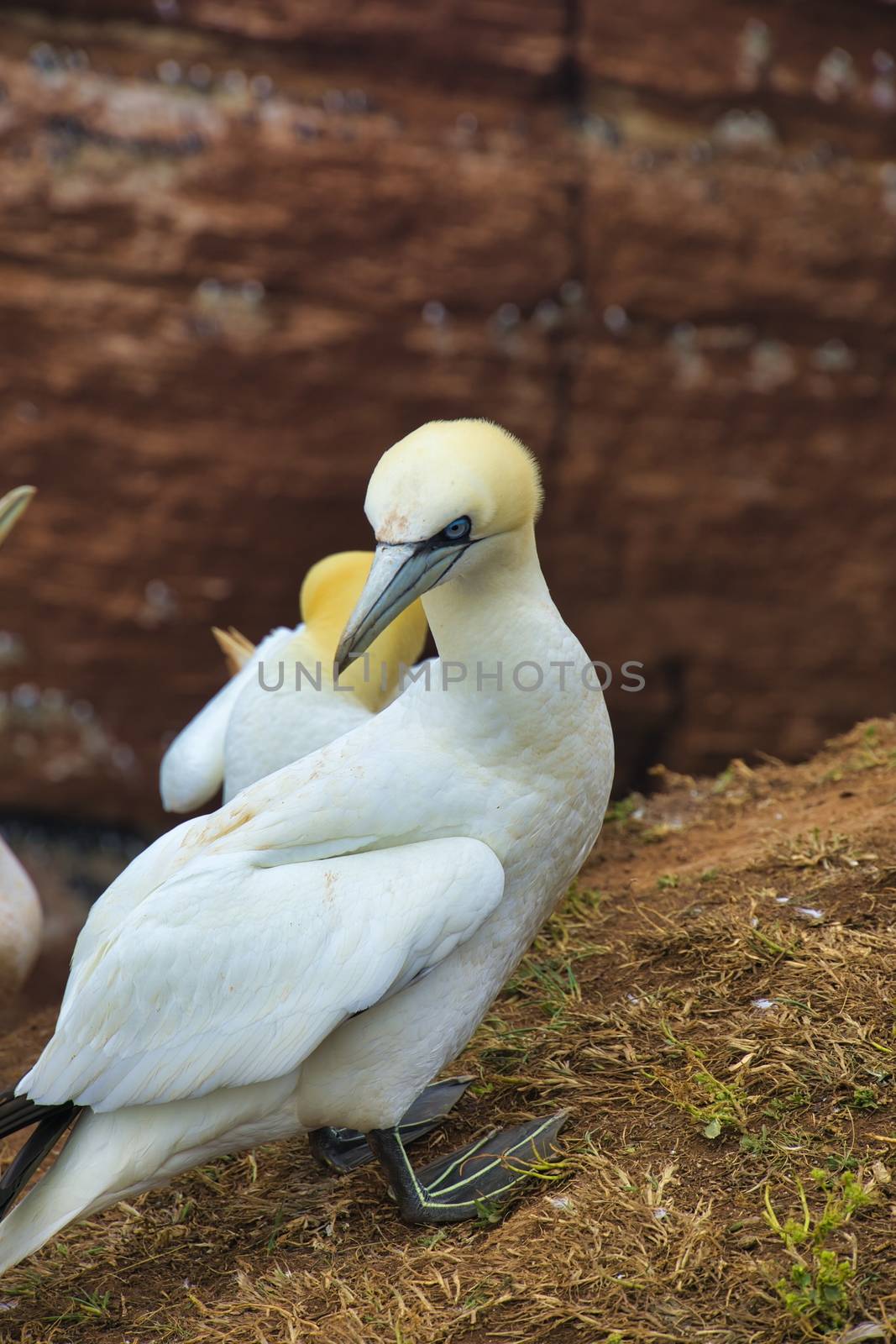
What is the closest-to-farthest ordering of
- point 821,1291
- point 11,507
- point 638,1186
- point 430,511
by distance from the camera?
point 821,1291, point 430,511, point 638,1186, point 11,507

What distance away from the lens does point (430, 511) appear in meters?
2.48

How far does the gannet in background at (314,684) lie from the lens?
397 centimetres

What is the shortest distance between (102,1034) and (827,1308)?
55.1 inches

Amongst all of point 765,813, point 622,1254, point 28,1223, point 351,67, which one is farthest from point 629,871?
point 351,67

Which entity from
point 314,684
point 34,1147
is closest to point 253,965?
point 34,1147

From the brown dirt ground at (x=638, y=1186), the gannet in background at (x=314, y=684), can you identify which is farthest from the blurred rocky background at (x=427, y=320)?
the brown dirt ground at (x=638, y=1186)

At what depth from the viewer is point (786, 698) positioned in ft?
20.9

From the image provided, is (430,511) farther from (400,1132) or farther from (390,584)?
(400,1132)

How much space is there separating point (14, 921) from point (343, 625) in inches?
65.7

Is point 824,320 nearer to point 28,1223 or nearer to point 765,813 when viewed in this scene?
point 765,813

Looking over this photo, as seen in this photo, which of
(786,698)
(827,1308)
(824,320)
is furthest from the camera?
(786,698)

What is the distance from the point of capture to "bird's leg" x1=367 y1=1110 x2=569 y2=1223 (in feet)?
9.04

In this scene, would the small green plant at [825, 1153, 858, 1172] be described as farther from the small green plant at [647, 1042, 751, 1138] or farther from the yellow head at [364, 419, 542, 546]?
the yellow head at [364, 419, 542, 546]

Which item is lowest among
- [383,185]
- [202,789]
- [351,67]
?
[202,789]
